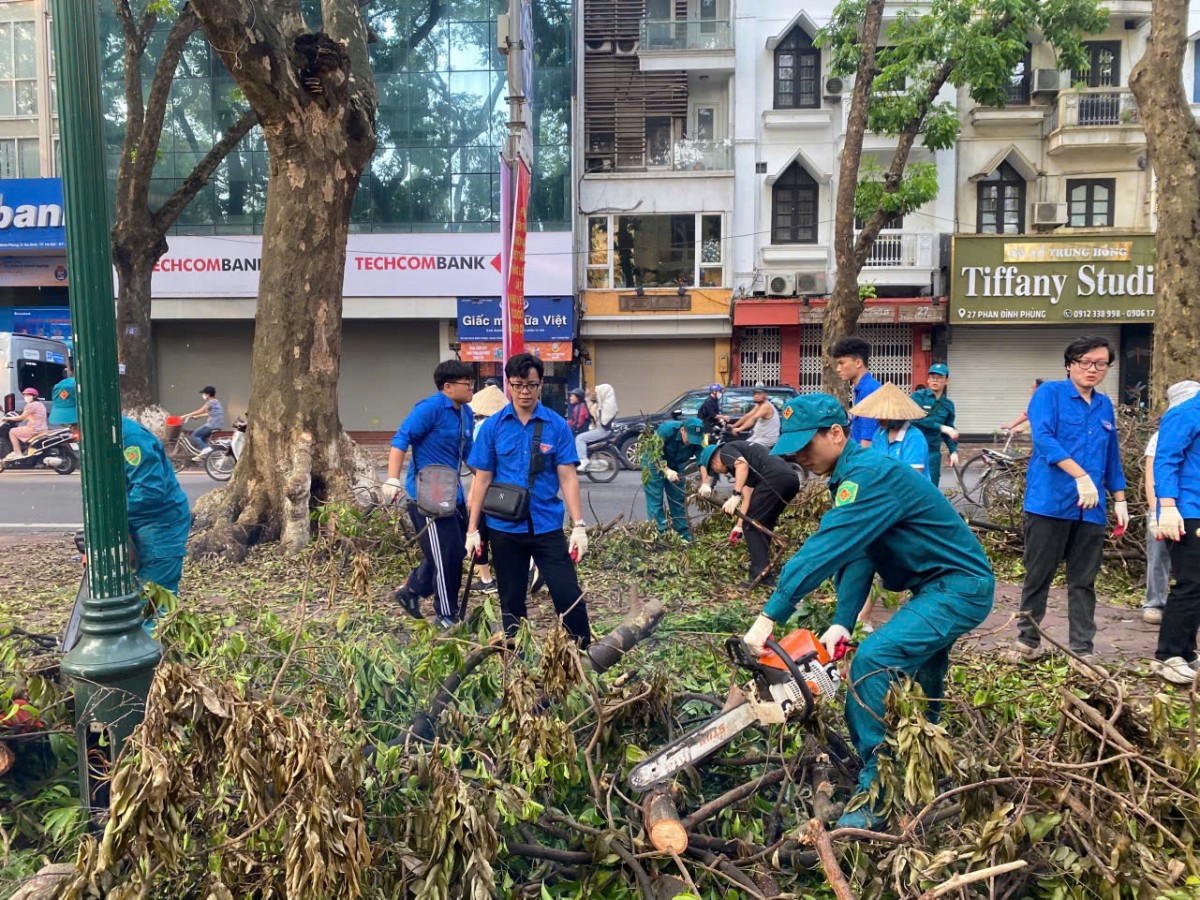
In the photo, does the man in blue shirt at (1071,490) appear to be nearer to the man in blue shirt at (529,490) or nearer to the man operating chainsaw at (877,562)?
the man operating chainsaw at (877,562)

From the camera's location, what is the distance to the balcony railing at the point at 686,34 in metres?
23.2

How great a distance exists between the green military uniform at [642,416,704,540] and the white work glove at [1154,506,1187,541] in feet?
13.7

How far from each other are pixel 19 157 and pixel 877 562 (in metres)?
28.3

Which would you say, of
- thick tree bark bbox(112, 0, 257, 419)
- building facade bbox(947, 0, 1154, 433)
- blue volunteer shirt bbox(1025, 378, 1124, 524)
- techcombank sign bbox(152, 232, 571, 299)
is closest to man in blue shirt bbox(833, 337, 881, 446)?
blue volunteer shirt bbox(1025, 378, 1124, 524)

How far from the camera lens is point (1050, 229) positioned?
22.2m

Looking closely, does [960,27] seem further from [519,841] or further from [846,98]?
[519,841]

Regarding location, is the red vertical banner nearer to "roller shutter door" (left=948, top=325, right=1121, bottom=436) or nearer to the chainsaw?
the chainsaw

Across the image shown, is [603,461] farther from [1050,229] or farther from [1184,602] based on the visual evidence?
[1050,229]

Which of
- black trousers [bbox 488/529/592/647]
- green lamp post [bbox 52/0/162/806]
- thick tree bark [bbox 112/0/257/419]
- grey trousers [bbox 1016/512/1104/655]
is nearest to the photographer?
green lamp post [bbox 52/0/162/806]

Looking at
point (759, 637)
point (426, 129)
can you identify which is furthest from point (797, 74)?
point (759, 637)

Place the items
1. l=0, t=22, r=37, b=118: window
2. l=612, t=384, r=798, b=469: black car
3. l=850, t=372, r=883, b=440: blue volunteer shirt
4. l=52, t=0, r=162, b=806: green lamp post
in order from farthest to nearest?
1. l=0, t=22, r=37, b=118: window
2. l=612, t=384, r=798, b=469: black car
3. l=850, t=372, r=883, b=440: blue volunteer shirt
4. l=52, t=0, r=162, b=806: green lamp post

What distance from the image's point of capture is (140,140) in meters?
13.5

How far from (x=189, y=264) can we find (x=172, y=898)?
22908 mm

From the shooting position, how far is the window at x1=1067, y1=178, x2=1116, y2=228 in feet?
74.6
